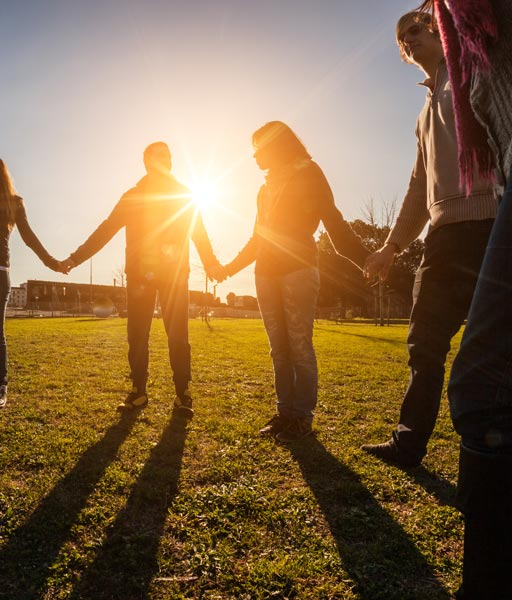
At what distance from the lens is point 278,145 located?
11.6 ft

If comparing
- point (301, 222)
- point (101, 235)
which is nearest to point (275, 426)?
point (301, 222)

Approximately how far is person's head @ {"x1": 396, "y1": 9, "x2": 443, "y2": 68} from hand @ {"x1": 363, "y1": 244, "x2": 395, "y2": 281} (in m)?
1.22

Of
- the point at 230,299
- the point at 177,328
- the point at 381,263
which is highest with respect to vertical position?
the point at 230,299

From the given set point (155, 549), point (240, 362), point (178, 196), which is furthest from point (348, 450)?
point (240, 362)

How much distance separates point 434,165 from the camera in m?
2.60

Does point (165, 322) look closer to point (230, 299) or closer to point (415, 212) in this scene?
point (415, 212)

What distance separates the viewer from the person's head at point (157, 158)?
4.33 m

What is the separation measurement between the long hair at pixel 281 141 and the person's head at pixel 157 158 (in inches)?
50.7

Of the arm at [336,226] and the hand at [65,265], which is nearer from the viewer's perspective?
the arm at [336,226]

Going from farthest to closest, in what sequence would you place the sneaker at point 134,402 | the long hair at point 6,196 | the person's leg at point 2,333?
1. the long hair at point 6,196
2. the person's leg at point 2,333
3. the sneaker at point 134,402

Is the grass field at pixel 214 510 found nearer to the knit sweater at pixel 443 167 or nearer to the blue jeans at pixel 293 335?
the blue jeans at pixel 293 335

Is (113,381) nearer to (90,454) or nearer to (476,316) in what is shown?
(90,454)

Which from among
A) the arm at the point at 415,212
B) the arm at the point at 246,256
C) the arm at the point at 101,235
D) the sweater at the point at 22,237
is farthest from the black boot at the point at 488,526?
the sweater at the point at 22,237

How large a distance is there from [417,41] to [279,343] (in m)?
2.39
